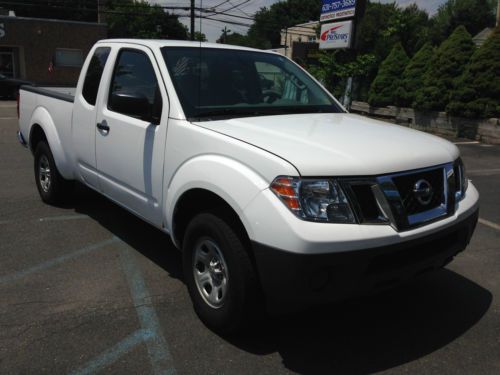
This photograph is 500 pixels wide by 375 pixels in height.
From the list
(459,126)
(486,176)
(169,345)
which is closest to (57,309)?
(169,345)

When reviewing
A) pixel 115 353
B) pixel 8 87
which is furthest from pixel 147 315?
pixel 8 87

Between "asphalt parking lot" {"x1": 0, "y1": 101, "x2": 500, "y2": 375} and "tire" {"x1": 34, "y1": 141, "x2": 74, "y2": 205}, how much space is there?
0.79 metres

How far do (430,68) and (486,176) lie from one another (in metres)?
7.00

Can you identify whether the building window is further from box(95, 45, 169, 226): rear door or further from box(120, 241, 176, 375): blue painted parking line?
box(120, 241, 176, 375): blue painted parking line

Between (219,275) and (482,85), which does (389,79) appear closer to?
(482,85)

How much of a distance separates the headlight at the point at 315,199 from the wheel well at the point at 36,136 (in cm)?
404

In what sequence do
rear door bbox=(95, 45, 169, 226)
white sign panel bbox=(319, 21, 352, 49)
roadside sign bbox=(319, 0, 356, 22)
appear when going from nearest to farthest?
1. rear door bbox=(95, 45, 169, 226)
2. roadside sign bbox=(319, 0, 356, 22)
3. white sign panel bbox=(319, 21, 352, 49)

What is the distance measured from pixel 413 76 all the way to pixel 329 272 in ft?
46.7

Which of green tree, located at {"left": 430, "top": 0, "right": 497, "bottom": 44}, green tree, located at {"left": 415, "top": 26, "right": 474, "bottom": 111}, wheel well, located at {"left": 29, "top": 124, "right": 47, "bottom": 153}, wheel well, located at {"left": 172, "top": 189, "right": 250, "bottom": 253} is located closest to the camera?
wheel well, located at {"left": 172, "top": 189, "right": 250, "bottom": 253}

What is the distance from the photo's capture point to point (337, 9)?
14547 mm

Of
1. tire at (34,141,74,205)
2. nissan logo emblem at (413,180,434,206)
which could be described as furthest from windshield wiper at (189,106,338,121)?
tire at (34,141,74,205)

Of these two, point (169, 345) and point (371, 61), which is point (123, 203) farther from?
point (371, 61)

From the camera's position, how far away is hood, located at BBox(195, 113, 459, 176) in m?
2.72

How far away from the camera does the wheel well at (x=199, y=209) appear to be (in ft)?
9.75
